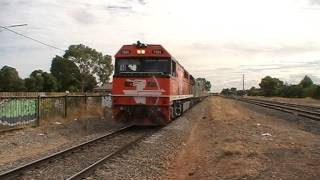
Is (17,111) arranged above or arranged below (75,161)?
above

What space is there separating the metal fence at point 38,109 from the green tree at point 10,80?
70259mm

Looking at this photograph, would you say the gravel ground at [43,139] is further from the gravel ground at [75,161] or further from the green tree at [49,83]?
the green tree at [49,83]

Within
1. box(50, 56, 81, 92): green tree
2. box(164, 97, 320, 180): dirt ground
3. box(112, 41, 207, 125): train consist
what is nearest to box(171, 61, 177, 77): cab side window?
box(112, 41, 207, 125): train consist

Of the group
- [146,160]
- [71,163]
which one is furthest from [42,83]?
[71,163]

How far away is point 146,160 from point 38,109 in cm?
1049

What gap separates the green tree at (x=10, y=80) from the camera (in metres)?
97.7

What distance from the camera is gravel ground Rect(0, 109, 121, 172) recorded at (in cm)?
1367

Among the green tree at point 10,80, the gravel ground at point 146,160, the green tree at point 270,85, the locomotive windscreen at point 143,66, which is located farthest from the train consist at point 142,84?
the green tree at point 270,85

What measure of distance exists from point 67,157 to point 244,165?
4.82 metres

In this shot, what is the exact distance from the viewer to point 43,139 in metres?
18.0

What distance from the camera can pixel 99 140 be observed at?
17.3m

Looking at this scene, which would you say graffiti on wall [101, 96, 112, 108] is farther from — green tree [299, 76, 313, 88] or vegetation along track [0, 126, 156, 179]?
green tree [299, 76, 313, 88]

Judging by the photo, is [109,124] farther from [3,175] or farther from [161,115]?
[3,175]

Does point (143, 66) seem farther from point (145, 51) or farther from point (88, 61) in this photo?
point (88, 61)
